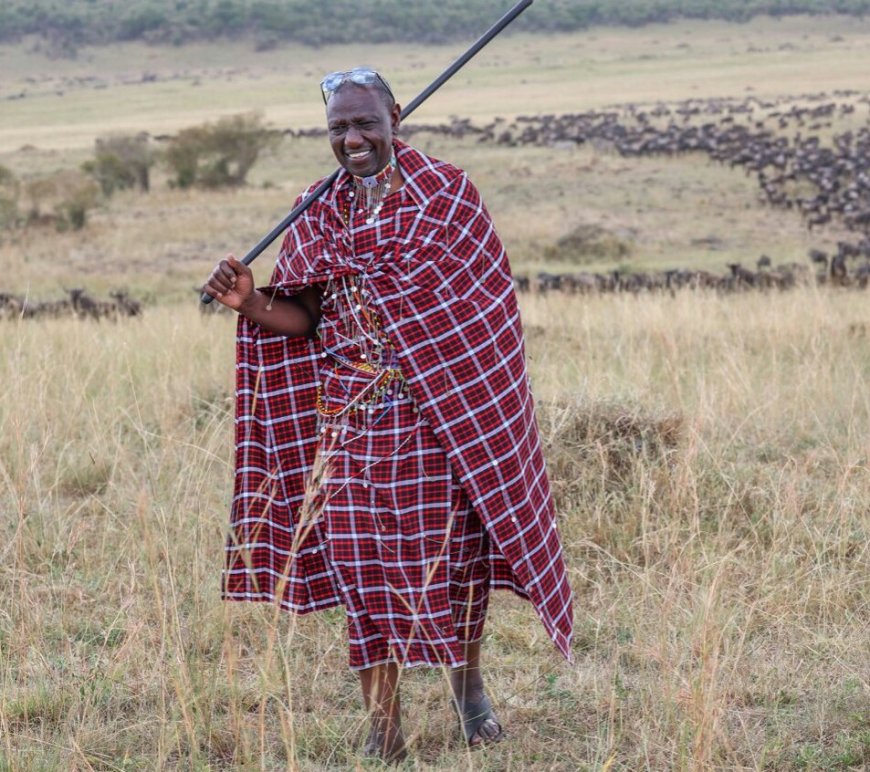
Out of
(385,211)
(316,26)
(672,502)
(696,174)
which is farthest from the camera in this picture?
(316,26)

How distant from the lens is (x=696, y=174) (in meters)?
26.3

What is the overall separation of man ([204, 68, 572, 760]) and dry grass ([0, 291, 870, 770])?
0.92 ft

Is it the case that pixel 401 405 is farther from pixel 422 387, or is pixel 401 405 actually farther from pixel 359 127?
pixel 359 127

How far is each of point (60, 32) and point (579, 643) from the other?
291ft

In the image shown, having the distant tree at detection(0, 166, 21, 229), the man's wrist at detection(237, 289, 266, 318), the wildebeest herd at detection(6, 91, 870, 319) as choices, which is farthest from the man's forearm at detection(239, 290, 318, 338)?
the distant tree at detection(0, 166, 21, 229)

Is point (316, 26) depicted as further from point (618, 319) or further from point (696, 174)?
point (618, 319)

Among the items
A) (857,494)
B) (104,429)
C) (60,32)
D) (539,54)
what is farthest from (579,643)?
(60,32)

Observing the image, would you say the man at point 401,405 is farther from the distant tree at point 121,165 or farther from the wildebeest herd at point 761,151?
the distant tree at point 121,165

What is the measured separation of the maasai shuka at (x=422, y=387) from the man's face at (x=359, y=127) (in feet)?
0.30

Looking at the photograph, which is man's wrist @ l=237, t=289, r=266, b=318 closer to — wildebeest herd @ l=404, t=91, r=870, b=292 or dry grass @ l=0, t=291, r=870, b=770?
dry grass @ l=0, t=291, r=870, b=770

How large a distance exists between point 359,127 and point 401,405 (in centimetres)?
67

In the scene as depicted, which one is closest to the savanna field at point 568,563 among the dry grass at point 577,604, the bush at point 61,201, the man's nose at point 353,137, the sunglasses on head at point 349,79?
the dry grass at point 577,604

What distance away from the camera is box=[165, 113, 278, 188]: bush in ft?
95.3

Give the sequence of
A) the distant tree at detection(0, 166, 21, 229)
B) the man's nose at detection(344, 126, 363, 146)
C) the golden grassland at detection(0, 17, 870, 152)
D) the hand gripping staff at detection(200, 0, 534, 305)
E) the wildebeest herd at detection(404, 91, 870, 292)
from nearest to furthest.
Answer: the man's nose at detection(344, 126, 363, 146)
the hand gripping staff at detection(200, 0, 534, 305)
the wildebeest herd at detection(404, 91, 870, 292)
the distant tree at detection(0, 166, 21, 229)
the golden grassland at detection(0, 17, 870, 152)
